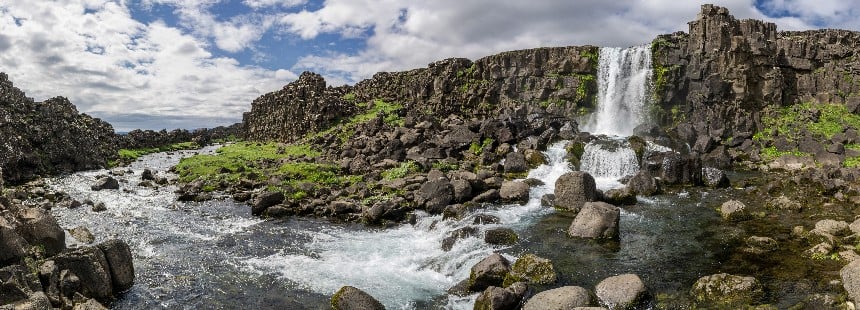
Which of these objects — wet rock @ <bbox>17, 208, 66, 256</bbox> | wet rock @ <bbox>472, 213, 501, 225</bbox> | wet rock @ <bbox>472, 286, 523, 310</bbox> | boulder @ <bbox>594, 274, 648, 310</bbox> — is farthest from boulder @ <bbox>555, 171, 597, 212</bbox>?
wet rock @ <bbox>17, 208, 66, 256</bbox>

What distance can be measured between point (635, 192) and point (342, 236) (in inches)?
801

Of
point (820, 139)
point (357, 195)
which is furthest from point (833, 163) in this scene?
point (357, 195)

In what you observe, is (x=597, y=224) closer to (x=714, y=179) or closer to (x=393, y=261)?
(x=393, y=261)

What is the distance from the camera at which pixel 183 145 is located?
359 ft

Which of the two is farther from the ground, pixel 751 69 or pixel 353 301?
pixel 751 69

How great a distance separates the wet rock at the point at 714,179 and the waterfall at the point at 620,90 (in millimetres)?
27007

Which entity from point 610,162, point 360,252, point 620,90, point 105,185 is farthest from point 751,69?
point 105,185

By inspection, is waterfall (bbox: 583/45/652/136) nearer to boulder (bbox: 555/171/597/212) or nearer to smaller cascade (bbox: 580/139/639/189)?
smaller cascade (bbox: 580/139/639/189)

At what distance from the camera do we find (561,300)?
15.4 metres

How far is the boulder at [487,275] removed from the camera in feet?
59.0

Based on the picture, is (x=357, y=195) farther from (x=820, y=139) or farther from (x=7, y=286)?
(x=820, y=139)

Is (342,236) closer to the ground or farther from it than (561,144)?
closer to the ground

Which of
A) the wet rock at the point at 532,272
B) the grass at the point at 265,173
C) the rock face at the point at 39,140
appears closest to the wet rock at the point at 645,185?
the wet rock at the point at 532,272

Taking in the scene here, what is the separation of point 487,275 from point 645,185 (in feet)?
70.7
